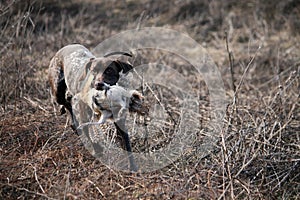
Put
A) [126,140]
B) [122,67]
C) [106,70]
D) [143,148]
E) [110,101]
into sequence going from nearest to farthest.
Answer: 1. [110,101]
2. [106,70]
3. [122,67]
4. [126,140]
5. [143,148]

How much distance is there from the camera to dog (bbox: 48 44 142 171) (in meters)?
3.84

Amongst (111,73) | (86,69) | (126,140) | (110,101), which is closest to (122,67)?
(111,73)

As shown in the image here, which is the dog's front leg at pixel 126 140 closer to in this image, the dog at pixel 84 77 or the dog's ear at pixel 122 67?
the dog at pixel 84 77

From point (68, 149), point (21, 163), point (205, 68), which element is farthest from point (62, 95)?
point (205, 68)

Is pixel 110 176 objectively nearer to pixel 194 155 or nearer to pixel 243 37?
pixel 194 155

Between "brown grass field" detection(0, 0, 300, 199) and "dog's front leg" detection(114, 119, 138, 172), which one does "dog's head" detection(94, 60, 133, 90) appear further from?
"brown grass field" detection(0, 0, 300, 199)

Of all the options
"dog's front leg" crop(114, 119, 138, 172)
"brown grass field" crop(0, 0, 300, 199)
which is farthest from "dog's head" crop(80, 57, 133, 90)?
"brown grass field" crop(0, 0, 300, 199)

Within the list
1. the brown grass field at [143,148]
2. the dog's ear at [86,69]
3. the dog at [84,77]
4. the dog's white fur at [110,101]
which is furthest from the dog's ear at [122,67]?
the brown grass field at [143,148]

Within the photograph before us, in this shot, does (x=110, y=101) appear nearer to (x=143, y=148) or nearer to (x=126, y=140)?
(x=126, y=140)

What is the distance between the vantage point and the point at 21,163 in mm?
4168

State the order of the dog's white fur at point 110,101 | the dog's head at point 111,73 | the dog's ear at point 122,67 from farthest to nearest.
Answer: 1. the dog's ear at point 122,67
2. the dog's head at point 111,73
3. the dog's white fur at point 110,101

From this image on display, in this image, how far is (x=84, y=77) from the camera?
13.3ft

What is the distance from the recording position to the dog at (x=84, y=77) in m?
3.84

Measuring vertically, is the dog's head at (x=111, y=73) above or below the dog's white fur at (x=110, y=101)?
above
